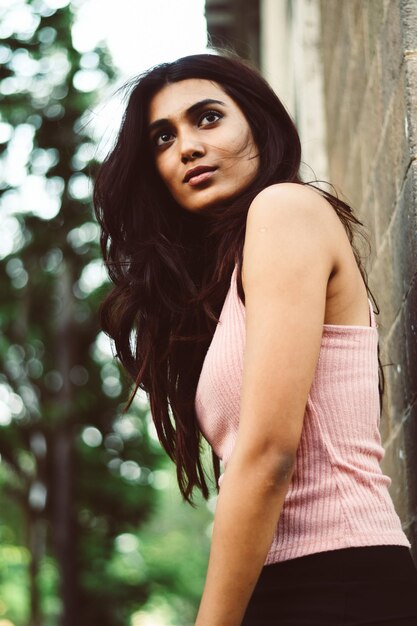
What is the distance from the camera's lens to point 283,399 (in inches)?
55.6

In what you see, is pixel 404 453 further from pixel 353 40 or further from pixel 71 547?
pixel 71 547

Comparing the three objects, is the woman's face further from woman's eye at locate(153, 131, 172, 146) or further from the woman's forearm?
the woman's forearm

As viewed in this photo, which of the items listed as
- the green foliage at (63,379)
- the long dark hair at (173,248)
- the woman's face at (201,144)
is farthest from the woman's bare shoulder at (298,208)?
the green foliage at (63,379)

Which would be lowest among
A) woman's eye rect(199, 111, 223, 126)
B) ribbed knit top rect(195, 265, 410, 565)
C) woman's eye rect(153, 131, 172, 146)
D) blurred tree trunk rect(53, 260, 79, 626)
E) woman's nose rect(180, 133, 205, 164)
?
blurred tree trunk rect(53, 260, 79, 626)

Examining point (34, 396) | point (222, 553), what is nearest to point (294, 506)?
point (222, 553)

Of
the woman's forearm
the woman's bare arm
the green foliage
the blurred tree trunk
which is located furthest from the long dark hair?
the blurred tree trunk

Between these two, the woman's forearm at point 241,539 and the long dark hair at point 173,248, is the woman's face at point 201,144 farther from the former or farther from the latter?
the woman's forearm at point 241,539

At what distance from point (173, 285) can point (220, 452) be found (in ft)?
1.89

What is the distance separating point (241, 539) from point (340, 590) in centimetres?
17

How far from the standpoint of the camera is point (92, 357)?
15.1 meters

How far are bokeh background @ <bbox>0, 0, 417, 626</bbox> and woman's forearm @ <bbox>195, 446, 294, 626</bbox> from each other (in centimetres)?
69

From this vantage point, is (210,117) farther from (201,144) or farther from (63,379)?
(63,379)

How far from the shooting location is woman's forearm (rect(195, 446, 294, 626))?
1.39 m

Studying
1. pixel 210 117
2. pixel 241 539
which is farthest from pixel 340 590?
pixel 210 117
